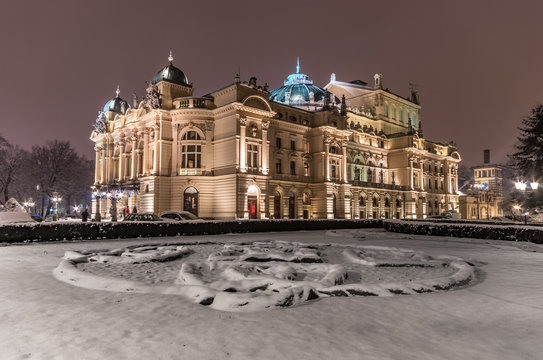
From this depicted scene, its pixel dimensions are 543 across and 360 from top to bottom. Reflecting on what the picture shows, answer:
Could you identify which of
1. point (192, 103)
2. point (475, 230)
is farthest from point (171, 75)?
point (475, 230)

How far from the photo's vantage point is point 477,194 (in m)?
93.8

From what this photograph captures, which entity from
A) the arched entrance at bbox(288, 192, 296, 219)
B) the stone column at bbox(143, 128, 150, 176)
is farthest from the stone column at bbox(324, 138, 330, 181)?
the stone column at bbox(143, 128, 150, 176)

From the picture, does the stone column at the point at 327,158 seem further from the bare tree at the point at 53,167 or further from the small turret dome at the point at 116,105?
the bare tree at the point at 53,167

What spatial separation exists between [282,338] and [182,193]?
4040cm

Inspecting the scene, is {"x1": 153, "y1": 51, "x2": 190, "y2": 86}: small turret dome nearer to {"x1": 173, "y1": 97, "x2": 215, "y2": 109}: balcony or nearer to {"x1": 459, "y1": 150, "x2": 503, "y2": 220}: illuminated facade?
{"x1": 173, "y1": 97, "x2": 215, "y2": 109}: balcony

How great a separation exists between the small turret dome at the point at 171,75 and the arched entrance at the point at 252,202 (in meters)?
17.2

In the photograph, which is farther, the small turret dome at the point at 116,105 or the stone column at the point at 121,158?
the small turret dome at the point at 116,105

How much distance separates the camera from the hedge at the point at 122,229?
21.0m

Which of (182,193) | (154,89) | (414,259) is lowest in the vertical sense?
(414,259)

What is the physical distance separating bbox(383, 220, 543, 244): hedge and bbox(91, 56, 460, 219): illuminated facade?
62.9 feet

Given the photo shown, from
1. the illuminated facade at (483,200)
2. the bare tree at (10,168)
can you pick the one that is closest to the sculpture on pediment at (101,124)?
the bare tree at (10,168)

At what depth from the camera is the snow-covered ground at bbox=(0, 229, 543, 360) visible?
4.83 metres

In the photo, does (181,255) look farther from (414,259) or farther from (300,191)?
(300,191)

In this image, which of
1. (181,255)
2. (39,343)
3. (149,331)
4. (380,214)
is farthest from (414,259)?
(380,214)
